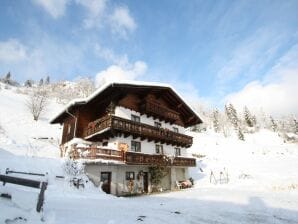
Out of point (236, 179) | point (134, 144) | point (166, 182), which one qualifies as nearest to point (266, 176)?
point (236, 179)

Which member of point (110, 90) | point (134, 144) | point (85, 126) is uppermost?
point (110, 90)

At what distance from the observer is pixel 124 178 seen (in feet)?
79.2

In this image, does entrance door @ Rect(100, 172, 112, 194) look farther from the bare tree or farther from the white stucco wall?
the bare tree

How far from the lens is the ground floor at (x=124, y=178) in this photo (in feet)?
70.5

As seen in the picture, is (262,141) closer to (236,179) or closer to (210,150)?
(210,150)

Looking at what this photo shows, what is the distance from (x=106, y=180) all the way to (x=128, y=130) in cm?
525

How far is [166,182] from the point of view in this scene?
29750 millimetres

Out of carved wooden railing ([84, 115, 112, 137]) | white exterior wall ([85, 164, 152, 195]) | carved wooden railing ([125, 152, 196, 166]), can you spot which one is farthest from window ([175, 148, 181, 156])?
carved wooden railing ([84, 115, 112, 137])

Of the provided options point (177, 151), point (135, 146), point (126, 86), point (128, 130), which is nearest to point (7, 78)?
point (177, 151)

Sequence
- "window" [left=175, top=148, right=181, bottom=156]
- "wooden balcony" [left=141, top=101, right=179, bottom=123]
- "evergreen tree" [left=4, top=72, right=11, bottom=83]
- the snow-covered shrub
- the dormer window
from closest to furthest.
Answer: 1. the snow-covered shrub
2. the dormer window
3. "wooden balcony" [left=141, top=101, right=179, bottom=123]
4. "window" [left=175, top=148, right=181, bottom=156]
5. "evergreen tree" [left=4, top=72, right=11, bottom=83]

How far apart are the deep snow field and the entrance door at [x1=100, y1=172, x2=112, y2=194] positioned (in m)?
2.66

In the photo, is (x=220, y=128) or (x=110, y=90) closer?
(x=110, y=90)

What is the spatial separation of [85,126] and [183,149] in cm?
1536

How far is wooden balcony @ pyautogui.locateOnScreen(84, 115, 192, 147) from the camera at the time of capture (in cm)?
2278
